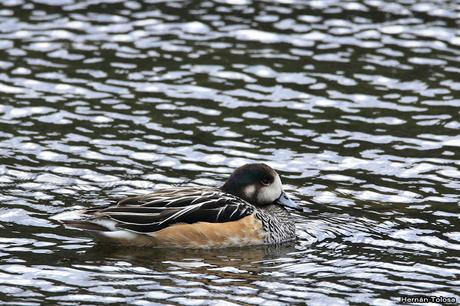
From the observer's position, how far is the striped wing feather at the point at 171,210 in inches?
533

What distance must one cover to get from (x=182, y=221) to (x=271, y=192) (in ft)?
4.43

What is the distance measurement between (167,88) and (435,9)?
248 inches

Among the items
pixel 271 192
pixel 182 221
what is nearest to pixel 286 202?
pixel 271 192

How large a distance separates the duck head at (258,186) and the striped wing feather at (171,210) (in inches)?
15.0

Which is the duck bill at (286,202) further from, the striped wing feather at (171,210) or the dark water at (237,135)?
the striped wing feather at (171,210)

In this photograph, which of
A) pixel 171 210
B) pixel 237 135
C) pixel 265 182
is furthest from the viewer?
pixel 237 135

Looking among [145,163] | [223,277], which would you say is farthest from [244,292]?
[145,163]

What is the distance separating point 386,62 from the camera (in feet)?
66.7

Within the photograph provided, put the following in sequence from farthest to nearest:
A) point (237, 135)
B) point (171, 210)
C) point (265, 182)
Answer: point (237, 135) → point (265, 182) → point (171, 210)

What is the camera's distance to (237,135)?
57.3 ft

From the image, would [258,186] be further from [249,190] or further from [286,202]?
[286,202]

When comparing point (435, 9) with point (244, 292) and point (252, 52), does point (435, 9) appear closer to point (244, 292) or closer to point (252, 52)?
point (252, 52)

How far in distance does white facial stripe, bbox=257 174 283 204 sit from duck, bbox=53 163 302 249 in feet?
0.78

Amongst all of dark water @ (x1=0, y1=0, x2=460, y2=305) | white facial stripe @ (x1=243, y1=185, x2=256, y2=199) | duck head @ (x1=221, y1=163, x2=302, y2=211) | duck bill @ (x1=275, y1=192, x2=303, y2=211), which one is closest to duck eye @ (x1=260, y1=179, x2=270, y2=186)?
duck head @ (x1=221, y1=163, x2=302, y2=211)
